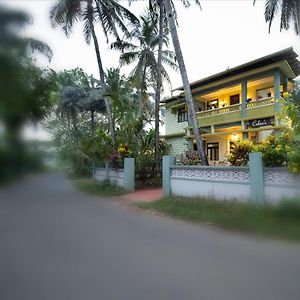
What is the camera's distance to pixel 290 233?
73.9 inches

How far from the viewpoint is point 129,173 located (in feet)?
35.2

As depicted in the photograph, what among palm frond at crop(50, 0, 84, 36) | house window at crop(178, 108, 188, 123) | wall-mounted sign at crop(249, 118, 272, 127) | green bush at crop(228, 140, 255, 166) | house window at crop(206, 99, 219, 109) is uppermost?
house window at crop(206, 99, 219, 109)

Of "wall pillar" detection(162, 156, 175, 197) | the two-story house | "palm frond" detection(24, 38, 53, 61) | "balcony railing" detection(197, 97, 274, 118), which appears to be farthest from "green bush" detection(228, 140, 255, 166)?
"balcony railing" detection(197, 97, 274, 118)

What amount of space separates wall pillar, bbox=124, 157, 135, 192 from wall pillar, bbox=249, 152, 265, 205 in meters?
5.60

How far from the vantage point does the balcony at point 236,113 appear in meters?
13.4

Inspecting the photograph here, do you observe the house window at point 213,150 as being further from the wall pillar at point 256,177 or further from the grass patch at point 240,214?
the wall pillar at point 256,177

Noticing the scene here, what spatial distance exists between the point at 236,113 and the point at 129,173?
7.60m

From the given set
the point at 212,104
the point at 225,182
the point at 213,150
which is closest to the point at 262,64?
the point at 212,104

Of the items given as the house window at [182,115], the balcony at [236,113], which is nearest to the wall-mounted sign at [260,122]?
the balcony at [236,113]

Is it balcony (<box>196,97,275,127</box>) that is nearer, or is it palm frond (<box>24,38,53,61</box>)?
palm frond (<box>24,38,53,61</box>)

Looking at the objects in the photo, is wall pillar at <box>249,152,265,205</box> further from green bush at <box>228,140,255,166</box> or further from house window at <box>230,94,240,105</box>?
house window at <box>230,94,240,105</box>

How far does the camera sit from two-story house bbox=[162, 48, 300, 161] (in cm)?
1316

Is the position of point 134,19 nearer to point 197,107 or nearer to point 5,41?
point 197,107

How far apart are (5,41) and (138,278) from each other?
1369 mm
